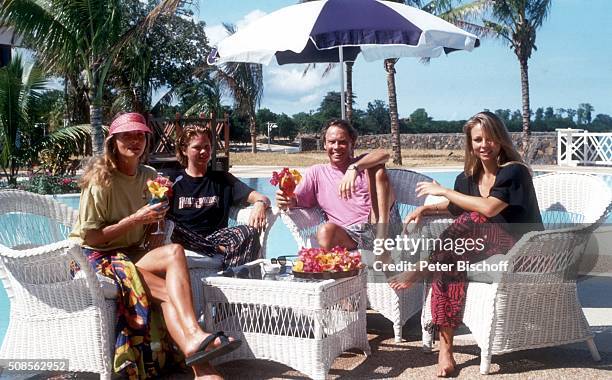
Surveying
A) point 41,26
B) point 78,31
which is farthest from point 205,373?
point 78,31

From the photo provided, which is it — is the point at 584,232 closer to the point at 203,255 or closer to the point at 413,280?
the point at 413,280

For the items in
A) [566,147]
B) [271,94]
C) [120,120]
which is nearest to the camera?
[120,120]

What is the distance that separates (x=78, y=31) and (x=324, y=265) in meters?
9.37

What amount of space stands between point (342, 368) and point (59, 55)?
9623 millimetres

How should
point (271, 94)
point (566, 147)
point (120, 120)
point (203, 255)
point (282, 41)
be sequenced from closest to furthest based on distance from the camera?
point (120, 120)
point (203, 255)
point (282, 41)
point (566, 147)
point (271, 94)

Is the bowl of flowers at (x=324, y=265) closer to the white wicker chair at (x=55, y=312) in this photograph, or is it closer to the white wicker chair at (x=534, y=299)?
the white wicker chair at (x=534, y=299)

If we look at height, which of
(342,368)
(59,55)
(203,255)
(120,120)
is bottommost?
Result: (342,368)

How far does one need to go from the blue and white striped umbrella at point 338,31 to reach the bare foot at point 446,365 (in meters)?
2.07

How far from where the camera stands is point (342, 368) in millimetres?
3297

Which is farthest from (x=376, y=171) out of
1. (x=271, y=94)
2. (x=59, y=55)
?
(x=271, y=94)

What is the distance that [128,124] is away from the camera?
3.28 metres

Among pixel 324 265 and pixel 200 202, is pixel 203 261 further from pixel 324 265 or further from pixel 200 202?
pixel 324 265

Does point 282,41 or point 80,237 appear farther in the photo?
point 282,41

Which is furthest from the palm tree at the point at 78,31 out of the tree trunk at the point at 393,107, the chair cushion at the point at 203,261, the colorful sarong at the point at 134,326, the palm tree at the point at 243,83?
the palm tree at the point at 243,83
